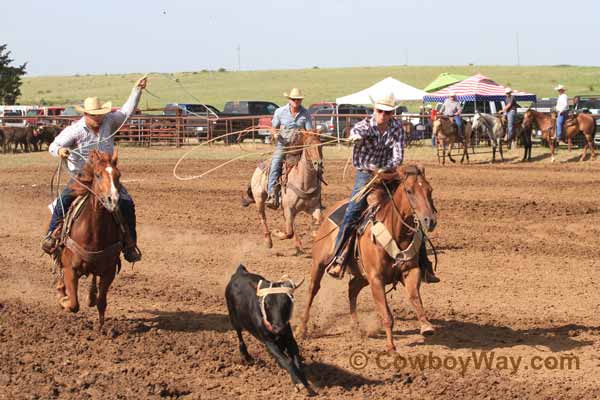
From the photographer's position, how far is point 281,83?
296 ft

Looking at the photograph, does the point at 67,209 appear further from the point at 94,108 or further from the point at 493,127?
the point at 493,127

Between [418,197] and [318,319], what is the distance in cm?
227

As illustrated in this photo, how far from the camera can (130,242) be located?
859 cm

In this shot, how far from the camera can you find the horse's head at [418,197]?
275 inches

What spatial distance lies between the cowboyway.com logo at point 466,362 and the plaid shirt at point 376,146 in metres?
1.68

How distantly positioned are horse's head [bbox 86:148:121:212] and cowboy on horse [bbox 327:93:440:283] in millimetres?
2044

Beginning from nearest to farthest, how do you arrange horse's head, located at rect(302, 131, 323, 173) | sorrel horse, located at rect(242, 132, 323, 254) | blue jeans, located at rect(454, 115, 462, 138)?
horse's head, located at rect(302, 131, 323, 173), sorrel horse, located at rect(242, 132, 323, 254), blue jeans, located at rect(454, 115, 462, 138)

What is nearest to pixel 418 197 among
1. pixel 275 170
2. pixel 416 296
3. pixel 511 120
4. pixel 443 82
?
pixel 416 296

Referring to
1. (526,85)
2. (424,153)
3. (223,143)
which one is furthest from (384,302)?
(526,85)

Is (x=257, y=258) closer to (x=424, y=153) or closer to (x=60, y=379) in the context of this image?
(x=60, y=379)

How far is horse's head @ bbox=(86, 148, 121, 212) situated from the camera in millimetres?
7742

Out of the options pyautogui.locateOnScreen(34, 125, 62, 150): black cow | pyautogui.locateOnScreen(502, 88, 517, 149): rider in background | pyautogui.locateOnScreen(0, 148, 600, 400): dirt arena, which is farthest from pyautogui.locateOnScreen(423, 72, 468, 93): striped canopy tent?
pyautogui.locateOnScreen(0, 148, 600, 400): dirt arena

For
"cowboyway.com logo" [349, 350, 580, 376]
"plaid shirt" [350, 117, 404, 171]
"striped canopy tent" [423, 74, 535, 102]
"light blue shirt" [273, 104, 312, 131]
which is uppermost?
"striped canopy tent" [423, 74, 535, 102]

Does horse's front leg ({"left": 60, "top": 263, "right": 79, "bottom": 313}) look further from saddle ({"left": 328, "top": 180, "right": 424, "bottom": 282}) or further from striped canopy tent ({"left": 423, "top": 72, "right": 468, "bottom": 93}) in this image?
striped canopy tent ({"left": 423, "top": 72, "right": 468, "bottom": 93})
